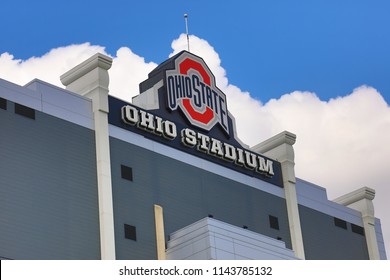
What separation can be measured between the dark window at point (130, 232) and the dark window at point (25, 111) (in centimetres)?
883

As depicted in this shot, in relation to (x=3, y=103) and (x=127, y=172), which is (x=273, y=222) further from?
(x=3, y=103)

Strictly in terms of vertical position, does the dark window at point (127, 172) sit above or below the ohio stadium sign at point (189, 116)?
below

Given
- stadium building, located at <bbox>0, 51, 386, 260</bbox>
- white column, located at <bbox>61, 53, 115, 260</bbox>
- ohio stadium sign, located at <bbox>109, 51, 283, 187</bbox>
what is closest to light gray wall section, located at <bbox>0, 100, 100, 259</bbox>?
stadium building, located at <bbox>0, 51, 386, 260</bbox>

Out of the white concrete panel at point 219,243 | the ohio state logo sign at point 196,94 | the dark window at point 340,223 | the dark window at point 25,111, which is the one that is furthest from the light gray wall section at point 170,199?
the dark window at point 340,223

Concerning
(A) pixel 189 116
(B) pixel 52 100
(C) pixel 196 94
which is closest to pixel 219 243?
(A) pixel 189 116

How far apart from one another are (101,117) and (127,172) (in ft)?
12.4

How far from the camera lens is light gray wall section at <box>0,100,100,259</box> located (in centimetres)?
5300

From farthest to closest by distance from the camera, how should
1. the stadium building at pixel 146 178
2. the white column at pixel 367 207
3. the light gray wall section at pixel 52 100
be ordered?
the white column at pixel 367 207 < the light gray wall section at pixel 52 100 < the stadium building at pixel 146 178

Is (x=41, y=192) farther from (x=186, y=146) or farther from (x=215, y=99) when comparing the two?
(x=215, y=99)

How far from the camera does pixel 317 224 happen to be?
74500mm

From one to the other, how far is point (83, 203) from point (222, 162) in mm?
14193

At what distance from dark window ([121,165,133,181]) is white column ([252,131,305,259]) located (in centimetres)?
1603

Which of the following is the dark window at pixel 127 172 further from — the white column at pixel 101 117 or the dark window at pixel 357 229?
the dark window at pixel 357 229

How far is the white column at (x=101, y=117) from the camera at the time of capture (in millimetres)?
57125
